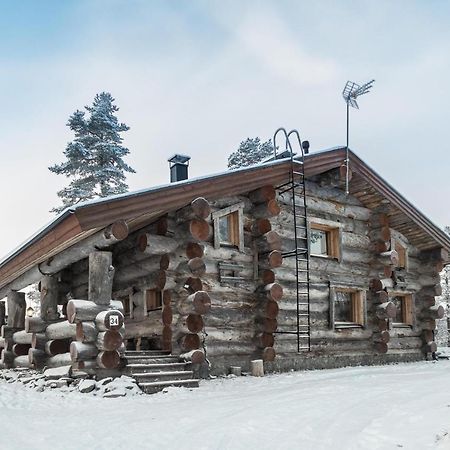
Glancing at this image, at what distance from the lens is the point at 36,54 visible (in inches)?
440

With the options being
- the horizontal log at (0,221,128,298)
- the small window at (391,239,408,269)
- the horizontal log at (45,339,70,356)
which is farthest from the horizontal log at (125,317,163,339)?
the small window at (391,239,408,269)

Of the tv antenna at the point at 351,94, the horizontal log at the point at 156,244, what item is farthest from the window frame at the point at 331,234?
the horizontal log at the point at 156,244

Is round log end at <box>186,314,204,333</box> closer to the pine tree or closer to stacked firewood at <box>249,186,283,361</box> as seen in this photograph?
stacked firewood at <box>249,186,283,361</box>

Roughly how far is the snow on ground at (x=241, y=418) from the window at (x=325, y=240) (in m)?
5.14

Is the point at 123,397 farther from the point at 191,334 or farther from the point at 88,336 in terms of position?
the point at 191,334

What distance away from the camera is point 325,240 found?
52.9ft

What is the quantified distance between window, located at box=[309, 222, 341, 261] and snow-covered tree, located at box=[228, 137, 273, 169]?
18.0m

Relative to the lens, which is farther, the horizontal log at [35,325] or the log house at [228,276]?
the horizontal log at [35,325]

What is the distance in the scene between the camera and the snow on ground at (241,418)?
6.27 m

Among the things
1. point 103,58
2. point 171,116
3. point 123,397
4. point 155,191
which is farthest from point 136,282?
point 171,116

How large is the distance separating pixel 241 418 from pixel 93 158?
21153 millimetres

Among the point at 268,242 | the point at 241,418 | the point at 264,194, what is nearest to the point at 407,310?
the point at 268,242

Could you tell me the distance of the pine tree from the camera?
26031 mm

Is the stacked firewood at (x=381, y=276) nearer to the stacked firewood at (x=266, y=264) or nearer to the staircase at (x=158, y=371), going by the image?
the stacked firewood at (x=266, y=264)
